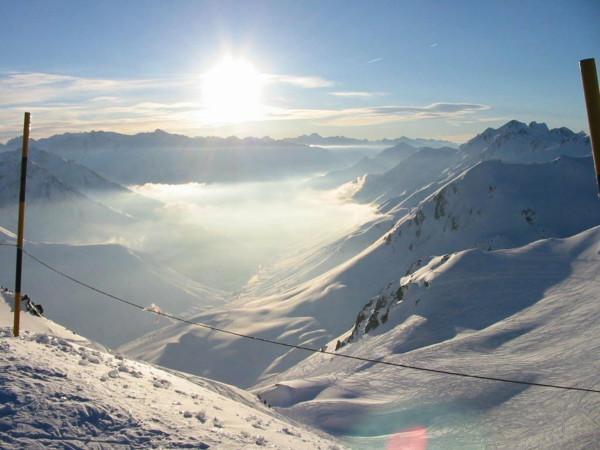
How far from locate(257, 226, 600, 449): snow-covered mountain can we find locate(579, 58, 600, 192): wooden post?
11636 mm

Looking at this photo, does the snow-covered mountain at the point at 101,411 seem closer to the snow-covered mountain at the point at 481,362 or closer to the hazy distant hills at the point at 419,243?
the snow-covered mountain at the point at 481,362

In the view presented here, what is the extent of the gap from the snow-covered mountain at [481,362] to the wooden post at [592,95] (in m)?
11.6

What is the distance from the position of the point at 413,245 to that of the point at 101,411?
376 ft

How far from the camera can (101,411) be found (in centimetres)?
1032

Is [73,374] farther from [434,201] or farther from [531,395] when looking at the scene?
[434,201]

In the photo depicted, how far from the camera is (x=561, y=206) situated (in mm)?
103375

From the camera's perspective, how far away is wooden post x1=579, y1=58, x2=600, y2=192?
350 inches

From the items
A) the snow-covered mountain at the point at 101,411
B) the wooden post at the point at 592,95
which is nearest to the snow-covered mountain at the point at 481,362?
the snow-covered mountain at the point at 101,411

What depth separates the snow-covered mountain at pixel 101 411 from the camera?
9438 millimetres

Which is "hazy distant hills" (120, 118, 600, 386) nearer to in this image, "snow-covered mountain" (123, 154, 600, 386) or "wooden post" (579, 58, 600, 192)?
"snow-covered mountain" (123, 154, 600, 386)

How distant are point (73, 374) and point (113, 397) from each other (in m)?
1.37

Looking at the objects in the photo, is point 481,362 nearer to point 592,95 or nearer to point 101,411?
point 592,95

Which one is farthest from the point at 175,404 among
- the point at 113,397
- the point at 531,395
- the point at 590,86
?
the point at 531,395

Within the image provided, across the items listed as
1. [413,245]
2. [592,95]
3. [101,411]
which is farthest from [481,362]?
[413,245]
